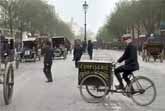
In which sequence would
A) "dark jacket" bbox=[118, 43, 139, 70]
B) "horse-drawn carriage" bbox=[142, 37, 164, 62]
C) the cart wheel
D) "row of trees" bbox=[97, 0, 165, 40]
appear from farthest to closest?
"row of trees" bbox=[97, 0, 165, 40] → "horse-drawn carriage" bbox=[142, 37, 164, 62] → "dark jacket" bbox=[118, 43, 139, 70] → the cart wheel

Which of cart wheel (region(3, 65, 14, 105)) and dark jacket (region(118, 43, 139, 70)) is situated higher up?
dark jacket (region(118, 43, 139, 70))

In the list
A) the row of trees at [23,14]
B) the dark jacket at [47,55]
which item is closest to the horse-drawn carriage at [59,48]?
the row of trees at [23,14]

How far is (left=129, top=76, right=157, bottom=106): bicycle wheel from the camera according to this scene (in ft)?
41.8

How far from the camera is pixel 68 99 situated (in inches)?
558

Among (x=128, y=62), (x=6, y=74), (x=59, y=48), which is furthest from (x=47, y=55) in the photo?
(x=59, y=48)

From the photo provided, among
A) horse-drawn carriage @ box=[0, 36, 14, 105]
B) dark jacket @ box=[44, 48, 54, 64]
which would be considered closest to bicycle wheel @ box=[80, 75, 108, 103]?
horse-drawn carriage @ box=[0, 36, 14, 105]

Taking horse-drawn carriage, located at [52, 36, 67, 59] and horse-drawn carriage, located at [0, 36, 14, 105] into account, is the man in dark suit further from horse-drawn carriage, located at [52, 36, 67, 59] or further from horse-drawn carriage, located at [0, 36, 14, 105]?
horse-drawn carriage, located at [52, 36, 67, 59]

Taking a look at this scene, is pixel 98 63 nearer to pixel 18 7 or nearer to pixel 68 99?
pixel 68 99

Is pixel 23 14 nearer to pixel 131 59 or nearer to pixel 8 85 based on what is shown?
pixel 131 59

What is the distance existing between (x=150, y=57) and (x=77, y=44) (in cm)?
1381

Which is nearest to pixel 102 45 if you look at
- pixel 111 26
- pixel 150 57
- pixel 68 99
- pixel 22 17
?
pixel 111 26

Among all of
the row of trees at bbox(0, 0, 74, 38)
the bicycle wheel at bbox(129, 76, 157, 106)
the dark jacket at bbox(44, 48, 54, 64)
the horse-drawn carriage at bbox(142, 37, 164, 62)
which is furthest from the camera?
the row of trees at bbox(0, 0, 74, 38)

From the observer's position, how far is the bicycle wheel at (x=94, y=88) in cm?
1323

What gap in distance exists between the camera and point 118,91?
13.1 meters
